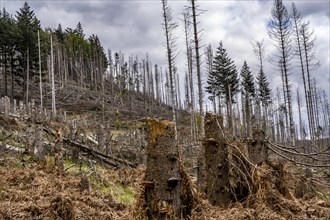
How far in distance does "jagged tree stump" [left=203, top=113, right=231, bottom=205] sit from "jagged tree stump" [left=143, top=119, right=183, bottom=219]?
4.63 feet

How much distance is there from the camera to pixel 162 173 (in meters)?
5.35

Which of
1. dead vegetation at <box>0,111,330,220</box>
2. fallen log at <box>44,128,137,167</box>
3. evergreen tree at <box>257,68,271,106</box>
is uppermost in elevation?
evergreen tree at <box>257,68,271,106</box>

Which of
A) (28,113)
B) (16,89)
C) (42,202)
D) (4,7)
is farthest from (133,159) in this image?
(4,7)

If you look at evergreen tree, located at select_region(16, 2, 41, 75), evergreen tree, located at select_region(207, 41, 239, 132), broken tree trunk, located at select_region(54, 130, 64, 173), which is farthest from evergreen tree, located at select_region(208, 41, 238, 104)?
broken tree trunk, located at select_region(54, 130, 64, 173)

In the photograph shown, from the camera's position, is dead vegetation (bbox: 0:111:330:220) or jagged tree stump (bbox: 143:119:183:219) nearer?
jagged tree stump (bbox: 143:119:183:219)

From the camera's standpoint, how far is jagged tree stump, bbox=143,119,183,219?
5.28 metres

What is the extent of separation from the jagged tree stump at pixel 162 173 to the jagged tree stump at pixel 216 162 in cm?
141

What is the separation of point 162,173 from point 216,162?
1.74 metres

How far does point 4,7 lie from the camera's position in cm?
8669

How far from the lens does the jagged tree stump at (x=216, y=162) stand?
22.2 feet

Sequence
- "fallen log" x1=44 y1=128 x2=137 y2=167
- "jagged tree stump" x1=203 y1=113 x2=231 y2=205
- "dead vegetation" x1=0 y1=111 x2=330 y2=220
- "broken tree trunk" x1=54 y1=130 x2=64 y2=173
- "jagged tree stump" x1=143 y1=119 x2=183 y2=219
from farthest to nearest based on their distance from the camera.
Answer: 1. "fallen log" x1=44 y1=128 x2=137 y2=167
2. "broken tree trunk" x1=54 y1=130 x2=64 y2=173
3. "jagged tree stump" x1=203 y1=113 x2=231 y2=205
4. "dead vegetation" x1=0 y1=111 x2=330 y2=220
5. "jagged tree stump" x1=143 y1=119 x2=183 y2=219

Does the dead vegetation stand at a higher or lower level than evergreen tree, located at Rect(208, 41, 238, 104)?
lower

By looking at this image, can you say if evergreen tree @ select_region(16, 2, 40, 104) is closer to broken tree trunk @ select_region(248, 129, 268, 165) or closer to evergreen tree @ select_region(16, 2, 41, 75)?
evergreen tree @ select_region(16, 2, 41, 75)

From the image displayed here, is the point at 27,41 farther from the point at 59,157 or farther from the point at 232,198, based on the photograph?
the point at 232,198
